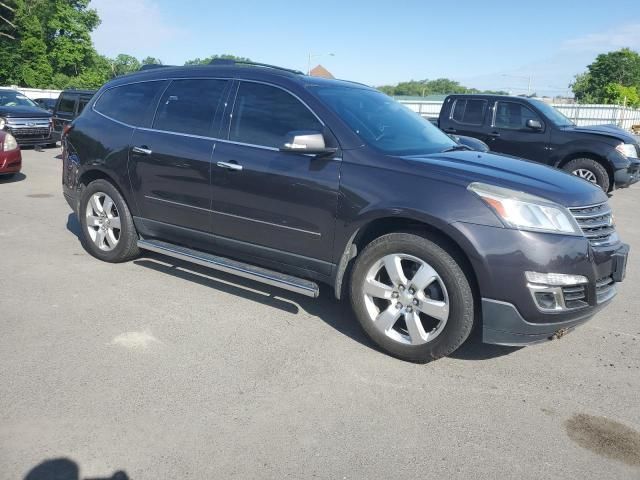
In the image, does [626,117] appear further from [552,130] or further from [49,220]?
[49,220]

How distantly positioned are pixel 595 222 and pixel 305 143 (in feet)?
6.38

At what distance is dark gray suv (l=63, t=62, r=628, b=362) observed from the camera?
3.25m

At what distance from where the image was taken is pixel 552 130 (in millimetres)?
9969

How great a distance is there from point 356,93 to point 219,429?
2.93 metres

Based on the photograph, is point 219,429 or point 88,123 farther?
point 88,123

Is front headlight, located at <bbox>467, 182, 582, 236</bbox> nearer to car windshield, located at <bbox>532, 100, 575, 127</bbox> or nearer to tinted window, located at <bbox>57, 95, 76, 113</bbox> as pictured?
car windshield, located at <bbox>532, 100, 575, 127</bbox>

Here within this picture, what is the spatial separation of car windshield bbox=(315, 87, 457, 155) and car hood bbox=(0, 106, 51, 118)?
1323cm

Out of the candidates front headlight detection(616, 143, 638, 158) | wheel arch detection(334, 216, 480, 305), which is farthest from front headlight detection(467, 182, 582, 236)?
front headlight detection(616, 143, 638, 158)

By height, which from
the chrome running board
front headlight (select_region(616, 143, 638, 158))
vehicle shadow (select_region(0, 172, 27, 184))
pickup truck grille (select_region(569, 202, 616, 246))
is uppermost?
front headlight (select_region(616, 143, 638, 158))

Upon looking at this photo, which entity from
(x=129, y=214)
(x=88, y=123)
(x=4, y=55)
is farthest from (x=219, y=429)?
(x=4, y=55)

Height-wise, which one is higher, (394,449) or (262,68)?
(262,68)

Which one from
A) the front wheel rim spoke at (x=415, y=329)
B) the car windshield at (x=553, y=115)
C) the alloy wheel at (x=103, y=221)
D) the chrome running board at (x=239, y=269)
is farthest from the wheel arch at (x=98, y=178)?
the car windshield at (x=553, y=115)

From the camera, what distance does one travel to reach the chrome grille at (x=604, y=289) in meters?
3.38

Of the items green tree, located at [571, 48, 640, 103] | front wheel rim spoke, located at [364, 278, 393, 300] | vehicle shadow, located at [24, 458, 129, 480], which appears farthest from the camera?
green tree, located at [571, 48, 640, 103]
